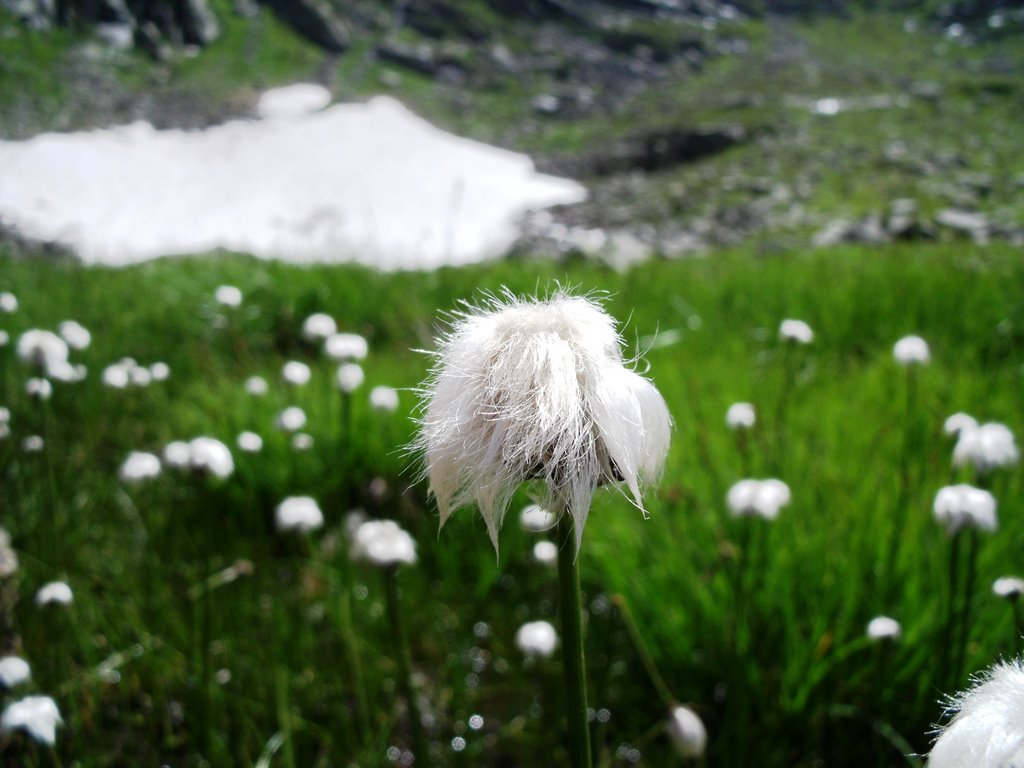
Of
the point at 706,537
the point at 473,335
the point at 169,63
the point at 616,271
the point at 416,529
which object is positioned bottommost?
the point at 169,63

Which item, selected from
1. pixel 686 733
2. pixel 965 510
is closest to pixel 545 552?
pixel 686 733

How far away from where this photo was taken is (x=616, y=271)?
6.20 m

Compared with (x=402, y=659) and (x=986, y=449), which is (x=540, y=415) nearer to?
(x=402, y=659)

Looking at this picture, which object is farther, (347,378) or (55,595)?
(347,378)

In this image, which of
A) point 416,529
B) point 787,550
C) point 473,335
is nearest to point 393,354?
point 416,529

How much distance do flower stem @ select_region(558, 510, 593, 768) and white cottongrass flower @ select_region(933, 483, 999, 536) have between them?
736mm

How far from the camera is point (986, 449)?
1.18 m

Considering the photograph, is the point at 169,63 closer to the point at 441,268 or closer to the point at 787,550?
the point at 441,268

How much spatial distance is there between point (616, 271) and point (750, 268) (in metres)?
1.17

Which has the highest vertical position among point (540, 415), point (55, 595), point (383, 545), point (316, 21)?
point (540, 415)

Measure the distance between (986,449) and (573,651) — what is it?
98 centimetres

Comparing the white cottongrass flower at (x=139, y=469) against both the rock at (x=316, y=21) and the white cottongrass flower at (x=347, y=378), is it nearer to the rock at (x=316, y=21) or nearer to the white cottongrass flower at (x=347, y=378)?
the white cottongrass flower at (x=347, y=378)

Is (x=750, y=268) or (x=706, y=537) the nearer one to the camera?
(x=706, y=537)

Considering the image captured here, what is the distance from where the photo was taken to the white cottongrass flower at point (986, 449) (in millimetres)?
1167
